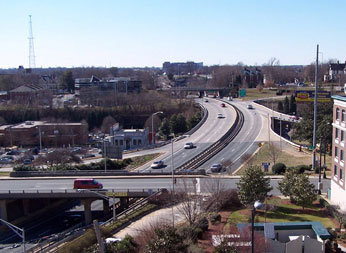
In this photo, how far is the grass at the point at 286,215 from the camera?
2223cm

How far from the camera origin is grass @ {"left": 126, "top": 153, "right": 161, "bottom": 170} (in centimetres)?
4246

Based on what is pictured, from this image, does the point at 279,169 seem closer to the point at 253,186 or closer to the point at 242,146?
the point at 253,186

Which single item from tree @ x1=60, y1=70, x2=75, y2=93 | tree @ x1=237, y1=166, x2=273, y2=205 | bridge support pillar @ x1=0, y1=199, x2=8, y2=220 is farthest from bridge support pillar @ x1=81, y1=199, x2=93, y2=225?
tree @ x1=60, y1=70, x2=75, y2=93

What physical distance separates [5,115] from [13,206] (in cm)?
6009

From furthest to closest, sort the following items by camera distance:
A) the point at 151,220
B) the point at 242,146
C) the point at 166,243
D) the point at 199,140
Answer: the point at 199,140, the point at 242,146, the point at 151,220, the point at 166,243

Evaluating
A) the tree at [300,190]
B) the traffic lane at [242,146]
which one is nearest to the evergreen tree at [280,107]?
the traffic lane at [242,146]

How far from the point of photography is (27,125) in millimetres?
70625

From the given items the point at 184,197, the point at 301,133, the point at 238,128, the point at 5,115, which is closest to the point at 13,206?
the point at 184,197

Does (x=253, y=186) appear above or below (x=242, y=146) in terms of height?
above

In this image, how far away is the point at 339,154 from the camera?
2472 cm

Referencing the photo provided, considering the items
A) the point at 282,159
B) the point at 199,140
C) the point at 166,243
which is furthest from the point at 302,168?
the point at 199,140

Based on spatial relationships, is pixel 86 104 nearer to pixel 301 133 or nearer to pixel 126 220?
pixel 301 133

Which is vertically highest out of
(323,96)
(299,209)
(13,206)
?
(323,96)

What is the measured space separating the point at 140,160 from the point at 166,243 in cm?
2881
